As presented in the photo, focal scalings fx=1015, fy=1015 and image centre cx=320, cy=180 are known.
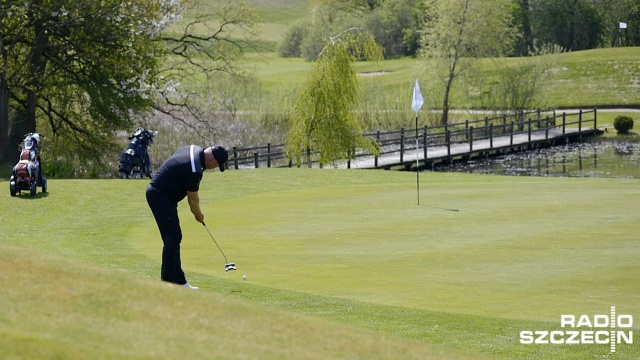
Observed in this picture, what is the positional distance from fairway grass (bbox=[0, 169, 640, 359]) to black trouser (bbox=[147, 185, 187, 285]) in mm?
412

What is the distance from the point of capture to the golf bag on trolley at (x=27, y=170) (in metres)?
22.0

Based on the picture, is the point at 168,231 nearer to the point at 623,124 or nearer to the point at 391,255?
the point at 391,255

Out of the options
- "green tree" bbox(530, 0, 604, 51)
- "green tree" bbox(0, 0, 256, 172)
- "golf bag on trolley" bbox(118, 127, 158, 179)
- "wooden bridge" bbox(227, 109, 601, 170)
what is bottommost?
"wooden bridge" bbox(227, 109, 601, 170)

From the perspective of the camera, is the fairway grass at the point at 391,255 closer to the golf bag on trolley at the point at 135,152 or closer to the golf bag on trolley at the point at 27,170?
the golf bag on trolley at the point at 27,170

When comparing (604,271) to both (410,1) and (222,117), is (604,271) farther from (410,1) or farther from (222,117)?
(410,1)

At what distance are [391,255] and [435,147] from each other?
35.3 meters

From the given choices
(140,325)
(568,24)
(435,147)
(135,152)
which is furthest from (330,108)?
(568,24)

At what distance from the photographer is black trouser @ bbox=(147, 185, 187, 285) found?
11.4 metres

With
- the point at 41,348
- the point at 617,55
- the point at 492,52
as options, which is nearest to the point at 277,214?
the point at 41,348

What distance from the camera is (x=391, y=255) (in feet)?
45.6

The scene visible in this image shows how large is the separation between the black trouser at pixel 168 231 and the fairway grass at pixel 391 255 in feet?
1.35

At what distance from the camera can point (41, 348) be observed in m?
5.98

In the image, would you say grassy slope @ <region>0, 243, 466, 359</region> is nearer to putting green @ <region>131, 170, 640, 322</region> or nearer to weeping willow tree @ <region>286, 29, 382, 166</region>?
putting green @ <region>131, 170, 640, 322</region>

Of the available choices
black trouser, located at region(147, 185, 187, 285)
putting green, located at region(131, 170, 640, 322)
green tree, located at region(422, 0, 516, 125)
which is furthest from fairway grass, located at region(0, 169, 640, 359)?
green tree, located at region(422, 0, 516, 125)
